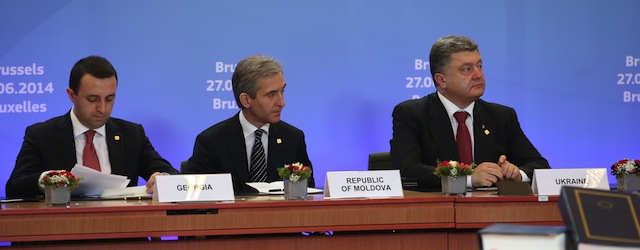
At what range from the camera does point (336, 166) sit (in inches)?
212

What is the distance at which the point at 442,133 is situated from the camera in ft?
13.8

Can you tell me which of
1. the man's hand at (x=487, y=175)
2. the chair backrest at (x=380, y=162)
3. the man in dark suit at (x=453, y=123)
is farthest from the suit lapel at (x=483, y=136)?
the chair backrest at (x=380, y=162)

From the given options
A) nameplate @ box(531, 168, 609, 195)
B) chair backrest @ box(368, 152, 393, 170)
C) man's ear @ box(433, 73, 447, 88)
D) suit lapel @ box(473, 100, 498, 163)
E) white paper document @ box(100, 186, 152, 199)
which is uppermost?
man's ear @ box(433, 73, 447, 88)

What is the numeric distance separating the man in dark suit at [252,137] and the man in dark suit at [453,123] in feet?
1.69

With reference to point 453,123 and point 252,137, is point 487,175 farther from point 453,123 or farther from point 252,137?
point 252,137

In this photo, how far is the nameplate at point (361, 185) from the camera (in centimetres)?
332

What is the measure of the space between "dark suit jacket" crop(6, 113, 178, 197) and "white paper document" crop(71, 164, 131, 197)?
1.05ft

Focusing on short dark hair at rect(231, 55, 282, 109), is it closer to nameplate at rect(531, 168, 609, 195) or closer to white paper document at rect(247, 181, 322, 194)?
white paper document at rect(247, 181, 322, 194)

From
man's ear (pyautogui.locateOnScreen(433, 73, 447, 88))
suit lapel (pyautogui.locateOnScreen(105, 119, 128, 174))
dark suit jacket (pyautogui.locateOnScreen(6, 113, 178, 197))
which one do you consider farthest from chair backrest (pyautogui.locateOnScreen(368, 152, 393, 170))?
suit lapel (pyautogui.locateOnScreen(105, 119, 128, 174))

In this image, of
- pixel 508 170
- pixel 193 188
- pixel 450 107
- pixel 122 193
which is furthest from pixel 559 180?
pixel 122 193

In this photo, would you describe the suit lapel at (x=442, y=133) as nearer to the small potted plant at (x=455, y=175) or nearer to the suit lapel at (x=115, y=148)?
the small potted plant at (x=455, y=175)

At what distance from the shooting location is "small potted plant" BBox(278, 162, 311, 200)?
3295mm

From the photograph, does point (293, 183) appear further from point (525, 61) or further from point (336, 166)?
point (525, 61)

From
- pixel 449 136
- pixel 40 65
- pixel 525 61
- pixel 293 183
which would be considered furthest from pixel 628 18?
pixel 40 65
